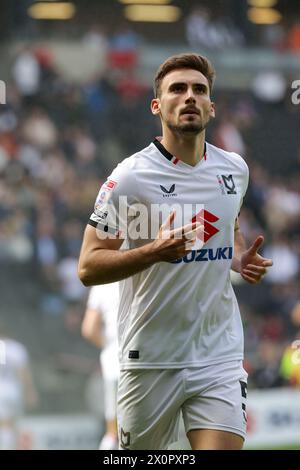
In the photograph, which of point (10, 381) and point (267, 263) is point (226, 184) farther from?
point (10, 381)

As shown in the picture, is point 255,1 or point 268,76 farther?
point 255,1

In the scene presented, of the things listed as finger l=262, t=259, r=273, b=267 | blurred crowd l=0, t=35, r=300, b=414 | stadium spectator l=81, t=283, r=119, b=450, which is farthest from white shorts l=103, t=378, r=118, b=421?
finger l=262, t=259, r=273, b=267

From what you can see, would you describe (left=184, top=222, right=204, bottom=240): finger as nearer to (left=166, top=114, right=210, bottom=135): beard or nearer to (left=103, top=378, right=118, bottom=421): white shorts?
(left=166, top=114, right=210, bottom=135): beard

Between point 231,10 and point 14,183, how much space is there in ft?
27.0

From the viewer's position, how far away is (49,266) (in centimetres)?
1697

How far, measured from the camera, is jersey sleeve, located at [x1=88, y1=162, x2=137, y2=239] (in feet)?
19.2

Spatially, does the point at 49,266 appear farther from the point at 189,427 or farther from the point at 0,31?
the point at 189,427

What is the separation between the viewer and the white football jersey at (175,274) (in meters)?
5.88

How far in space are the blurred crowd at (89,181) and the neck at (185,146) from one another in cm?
913

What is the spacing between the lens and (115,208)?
585 cm

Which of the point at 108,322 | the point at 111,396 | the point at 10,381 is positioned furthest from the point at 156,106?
the point at 10,381

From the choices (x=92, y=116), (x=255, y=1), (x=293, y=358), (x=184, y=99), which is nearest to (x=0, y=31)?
(x=92, y=116)

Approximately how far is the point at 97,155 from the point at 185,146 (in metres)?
13.4

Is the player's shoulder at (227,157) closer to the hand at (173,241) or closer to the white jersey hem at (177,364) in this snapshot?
the hand at (173,241)
